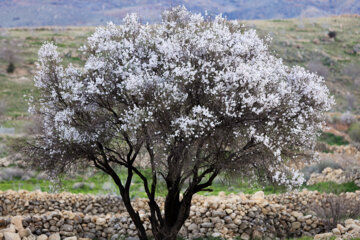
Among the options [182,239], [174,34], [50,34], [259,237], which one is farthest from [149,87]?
[50,34]

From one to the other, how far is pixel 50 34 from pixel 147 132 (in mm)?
69184

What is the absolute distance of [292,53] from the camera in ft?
209

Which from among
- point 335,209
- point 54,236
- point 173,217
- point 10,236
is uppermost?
point 335,209

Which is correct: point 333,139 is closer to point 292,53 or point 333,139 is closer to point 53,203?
point 53,203

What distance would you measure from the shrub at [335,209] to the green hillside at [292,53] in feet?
85.6

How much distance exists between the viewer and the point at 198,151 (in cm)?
1074

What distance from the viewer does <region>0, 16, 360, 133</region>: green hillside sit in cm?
4672

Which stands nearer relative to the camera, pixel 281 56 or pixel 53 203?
pixel 53 203

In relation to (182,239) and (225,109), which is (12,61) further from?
(225,109)

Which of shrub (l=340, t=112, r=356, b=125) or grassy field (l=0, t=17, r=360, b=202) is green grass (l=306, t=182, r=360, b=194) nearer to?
grassy field (l=0, t=17, r=360, b=202)

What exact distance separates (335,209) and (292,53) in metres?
51.5

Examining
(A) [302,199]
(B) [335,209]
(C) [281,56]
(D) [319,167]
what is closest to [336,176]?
(D) [319,167]

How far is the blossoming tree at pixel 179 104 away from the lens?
10141mm

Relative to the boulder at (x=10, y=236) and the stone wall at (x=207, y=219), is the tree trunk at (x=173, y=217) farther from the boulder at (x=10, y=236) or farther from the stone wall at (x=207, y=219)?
the boulder at (x=10, y=236)
